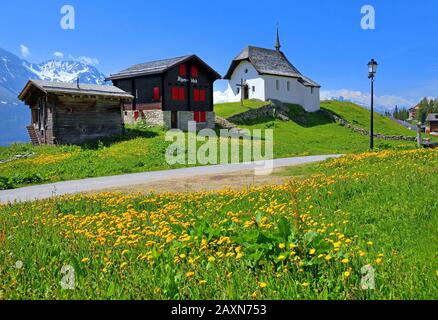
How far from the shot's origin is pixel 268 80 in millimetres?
58312

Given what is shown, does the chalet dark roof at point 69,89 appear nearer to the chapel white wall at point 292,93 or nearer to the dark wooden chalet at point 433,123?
the chapel white wall at point 292,93

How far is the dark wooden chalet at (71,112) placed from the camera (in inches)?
1289

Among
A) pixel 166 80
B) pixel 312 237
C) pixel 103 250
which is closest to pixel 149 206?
pixel 103 250

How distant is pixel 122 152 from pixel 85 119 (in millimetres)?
8286

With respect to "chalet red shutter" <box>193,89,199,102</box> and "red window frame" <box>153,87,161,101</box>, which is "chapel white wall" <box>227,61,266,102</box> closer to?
"chalet red shutter" <box>193,89,199,102</box>

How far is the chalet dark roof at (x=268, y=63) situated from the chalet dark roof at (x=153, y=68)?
47.1 feet

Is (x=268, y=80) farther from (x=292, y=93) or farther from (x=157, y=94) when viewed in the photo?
(x=157, y=94)

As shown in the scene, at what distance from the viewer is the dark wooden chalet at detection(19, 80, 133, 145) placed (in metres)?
32.8

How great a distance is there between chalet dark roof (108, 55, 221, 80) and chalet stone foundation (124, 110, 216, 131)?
4224mm

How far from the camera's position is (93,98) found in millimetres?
34812

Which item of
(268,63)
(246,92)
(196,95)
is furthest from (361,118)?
(196,95)

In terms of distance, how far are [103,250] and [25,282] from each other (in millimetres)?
1254

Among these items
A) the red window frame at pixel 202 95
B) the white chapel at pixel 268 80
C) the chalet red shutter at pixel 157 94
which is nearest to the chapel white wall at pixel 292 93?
the white chapel at pixel 268 80

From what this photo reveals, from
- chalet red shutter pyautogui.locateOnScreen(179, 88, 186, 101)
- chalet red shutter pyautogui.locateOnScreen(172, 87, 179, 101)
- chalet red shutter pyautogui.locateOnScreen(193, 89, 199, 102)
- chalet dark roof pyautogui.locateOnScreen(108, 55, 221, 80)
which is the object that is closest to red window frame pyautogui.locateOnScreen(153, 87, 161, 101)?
chalet red shutter pyautogui.locateOnScreen(172, 87, 179, 101)
